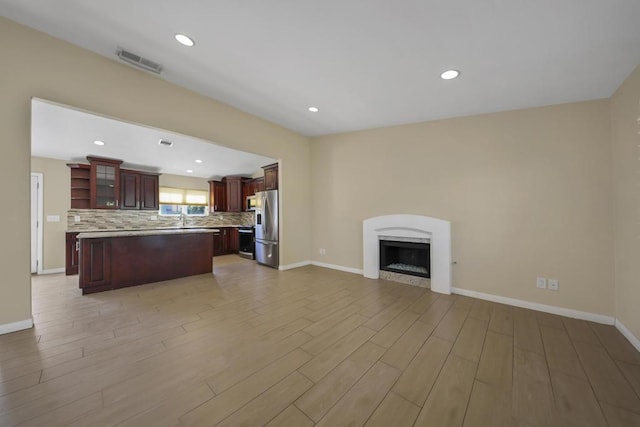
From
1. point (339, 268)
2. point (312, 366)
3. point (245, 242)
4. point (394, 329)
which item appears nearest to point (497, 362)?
point (394, 329)

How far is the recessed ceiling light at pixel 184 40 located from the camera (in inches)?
81.5

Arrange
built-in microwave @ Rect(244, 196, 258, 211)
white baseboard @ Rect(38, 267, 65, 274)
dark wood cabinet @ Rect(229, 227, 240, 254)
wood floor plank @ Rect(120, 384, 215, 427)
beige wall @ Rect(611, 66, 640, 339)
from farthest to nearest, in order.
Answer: dark wood cabinet @ Rect(229, 227, 240, 254) → built-in microwave @ Rect(244, 196, 258, 211) → white baseboard @ Rect(38, 267, 65, 274) → beige wall @ Rect(611, 66, 640, 339) → wood floor plank @ Rect(120, 384, 215, 427)

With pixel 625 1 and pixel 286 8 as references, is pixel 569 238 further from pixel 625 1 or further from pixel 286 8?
pixel 286 8

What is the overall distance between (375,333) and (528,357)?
1.28m

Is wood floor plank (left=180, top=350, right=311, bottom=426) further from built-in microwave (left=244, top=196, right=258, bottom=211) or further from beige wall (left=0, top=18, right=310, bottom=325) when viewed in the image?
built-in microwave (left=244, top=196, right=258, bottom=211)

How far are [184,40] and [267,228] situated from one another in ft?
11.7

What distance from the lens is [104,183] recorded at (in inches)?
215

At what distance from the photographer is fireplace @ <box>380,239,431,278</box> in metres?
3.79

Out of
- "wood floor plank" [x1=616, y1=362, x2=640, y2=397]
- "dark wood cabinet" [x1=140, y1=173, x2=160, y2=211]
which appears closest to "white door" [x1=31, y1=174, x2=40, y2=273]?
"dark wood cabinet" [x1=140, y1=173, x2=160, y2=211]

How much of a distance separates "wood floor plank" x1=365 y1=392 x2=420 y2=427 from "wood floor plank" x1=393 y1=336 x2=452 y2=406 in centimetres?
6

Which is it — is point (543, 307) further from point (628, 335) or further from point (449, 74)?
point (449, 74)

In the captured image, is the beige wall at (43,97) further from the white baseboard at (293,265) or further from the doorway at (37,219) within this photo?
the doorway at (37,219)

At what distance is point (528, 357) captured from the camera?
194cm

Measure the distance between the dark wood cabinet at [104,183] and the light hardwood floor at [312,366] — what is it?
3.25m
